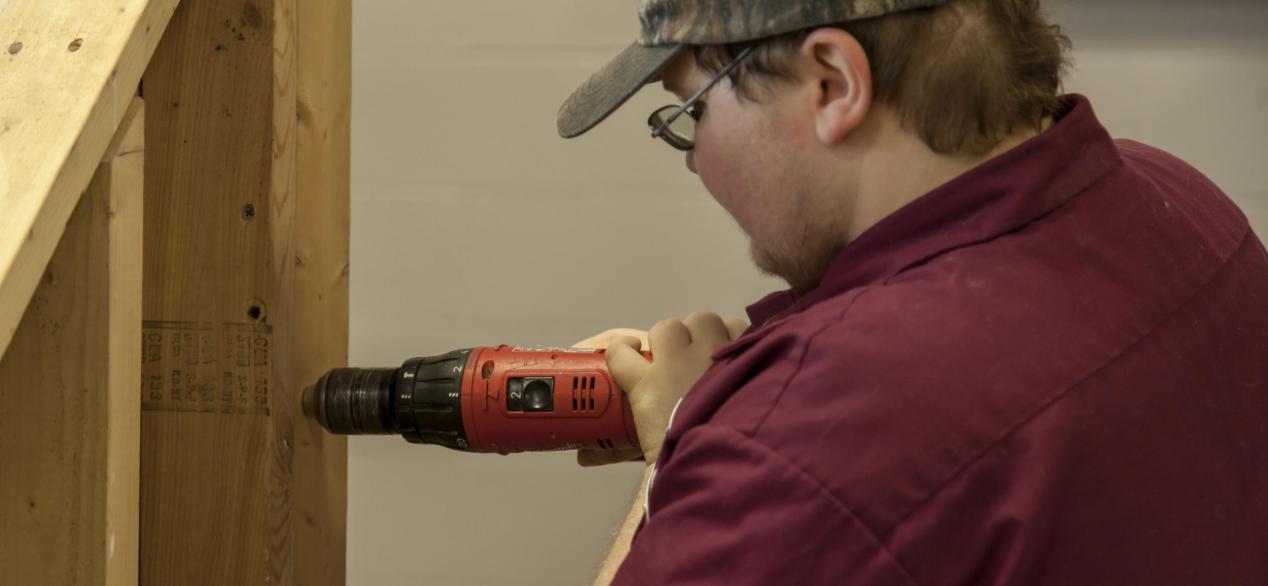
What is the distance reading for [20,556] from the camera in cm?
96

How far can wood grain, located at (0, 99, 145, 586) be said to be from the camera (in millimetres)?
917

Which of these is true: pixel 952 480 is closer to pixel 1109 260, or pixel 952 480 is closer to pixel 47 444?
pixel 1109 260

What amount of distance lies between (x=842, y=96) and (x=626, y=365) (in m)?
0.41

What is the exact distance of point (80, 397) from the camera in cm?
93

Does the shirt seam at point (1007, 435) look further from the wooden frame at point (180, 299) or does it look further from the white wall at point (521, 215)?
the white wall at point (521, 215)

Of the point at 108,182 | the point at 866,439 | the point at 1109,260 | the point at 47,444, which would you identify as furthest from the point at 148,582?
the point at 1109,260

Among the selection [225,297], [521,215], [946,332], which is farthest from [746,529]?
[521,215]

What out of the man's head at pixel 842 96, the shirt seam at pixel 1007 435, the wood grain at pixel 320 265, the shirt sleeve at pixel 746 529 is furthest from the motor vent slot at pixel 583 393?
the shirt seam at pixel 1007 435

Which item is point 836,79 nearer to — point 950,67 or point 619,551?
point 950,67

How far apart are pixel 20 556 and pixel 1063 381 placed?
31.5 inches

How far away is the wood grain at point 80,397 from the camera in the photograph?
3.01ft

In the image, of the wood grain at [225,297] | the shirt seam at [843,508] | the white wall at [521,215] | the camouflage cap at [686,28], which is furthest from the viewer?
the white wall at [521,215]

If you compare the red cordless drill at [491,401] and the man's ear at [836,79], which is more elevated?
the man's ear at [836,79]

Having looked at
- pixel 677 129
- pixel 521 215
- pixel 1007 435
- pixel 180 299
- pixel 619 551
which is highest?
pixel 521 215
